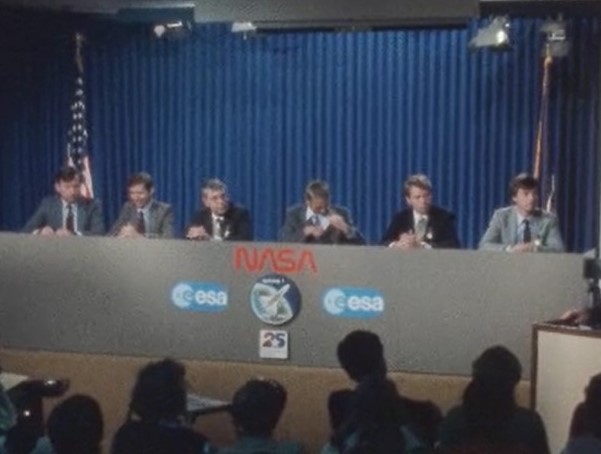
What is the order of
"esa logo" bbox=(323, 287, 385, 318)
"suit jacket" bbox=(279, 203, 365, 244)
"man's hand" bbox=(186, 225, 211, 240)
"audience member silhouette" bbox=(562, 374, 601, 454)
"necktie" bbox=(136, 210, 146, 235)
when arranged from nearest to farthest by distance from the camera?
"audience member silhouette" bbox=(562, 374, 601, 454)
"esa logo" bbox=(323, 287, 385, 318)
"man's hand" bbox=(186, 225, 211, 240)
"suit jacket" bbox=(279, 203, 365, 244)
"necktie" bbox=(136, 210, 146, 235)

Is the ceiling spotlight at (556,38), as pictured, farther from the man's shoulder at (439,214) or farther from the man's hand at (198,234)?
the man's hand at (198,234)

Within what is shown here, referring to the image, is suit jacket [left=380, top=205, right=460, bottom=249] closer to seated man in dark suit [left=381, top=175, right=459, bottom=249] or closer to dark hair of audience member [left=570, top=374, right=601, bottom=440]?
seated man in dark suit [left=381, top=175, right=459, bottom=249]

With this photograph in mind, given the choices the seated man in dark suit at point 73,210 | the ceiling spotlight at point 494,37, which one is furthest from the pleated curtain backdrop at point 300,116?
the seated man in dark suit at point 73,210

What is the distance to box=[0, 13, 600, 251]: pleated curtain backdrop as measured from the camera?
10516mm

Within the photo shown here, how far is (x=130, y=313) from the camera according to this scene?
7.64 m

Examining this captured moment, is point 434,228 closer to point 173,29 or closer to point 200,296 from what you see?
point 200,296

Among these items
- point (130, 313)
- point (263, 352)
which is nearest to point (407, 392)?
point (263, 352)

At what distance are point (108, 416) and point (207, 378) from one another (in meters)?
0.55

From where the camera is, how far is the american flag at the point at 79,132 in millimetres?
11656

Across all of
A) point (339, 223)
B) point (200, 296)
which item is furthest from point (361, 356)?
point (339, 223)

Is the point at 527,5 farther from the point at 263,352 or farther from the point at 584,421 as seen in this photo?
the point at 584,421

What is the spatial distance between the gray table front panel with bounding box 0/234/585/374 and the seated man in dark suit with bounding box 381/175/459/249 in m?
0.99

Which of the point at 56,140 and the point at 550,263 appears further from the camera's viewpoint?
the point at 56,140

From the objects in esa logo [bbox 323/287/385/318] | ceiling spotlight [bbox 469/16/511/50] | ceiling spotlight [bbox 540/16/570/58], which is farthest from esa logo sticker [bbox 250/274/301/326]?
ceiling spotlight [bbox 540/16/570/58]
